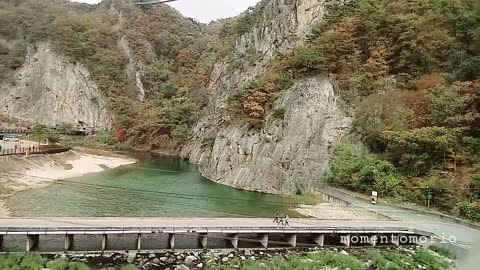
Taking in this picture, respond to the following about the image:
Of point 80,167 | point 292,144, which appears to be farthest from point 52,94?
point 292,144

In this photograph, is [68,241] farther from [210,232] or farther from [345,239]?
[345,239]

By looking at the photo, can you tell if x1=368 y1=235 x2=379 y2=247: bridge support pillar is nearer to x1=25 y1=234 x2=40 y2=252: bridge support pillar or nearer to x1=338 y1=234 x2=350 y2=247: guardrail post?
x1=338 y1=234 x2=350 y2=247: guardrail post

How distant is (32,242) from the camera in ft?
55.7

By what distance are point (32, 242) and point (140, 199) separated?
12765 mm

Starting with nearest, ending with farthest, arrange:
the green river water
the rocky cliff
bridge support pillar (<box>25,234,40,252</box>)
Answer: bridge support pillar (<box>25,234,40,252</box>) < the green river water < the rocky cliff

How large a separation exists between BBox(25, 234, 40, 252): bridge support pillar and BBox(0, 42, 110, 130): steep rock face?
62066mm

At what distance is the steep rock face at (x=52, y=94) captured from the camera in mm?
75000

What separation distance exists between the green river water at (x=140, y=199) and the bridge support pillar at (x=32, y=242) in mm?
5872

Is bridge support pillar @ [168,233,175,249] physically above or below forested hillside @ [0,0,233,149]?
below

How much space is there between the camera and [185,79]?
8212 centimetres

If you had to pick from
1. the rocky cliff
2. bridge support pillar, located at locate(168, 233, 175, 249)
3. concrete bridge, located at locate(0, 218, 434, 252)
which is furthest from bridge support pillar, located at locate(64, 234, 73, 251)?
the rocky cliff

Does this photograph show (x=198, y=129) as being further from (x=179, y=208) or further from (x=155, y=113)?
(x=179, y=208)

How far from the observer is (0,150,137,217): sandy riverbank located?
102 ft

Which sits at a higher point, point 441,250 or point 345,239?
point 441,250
